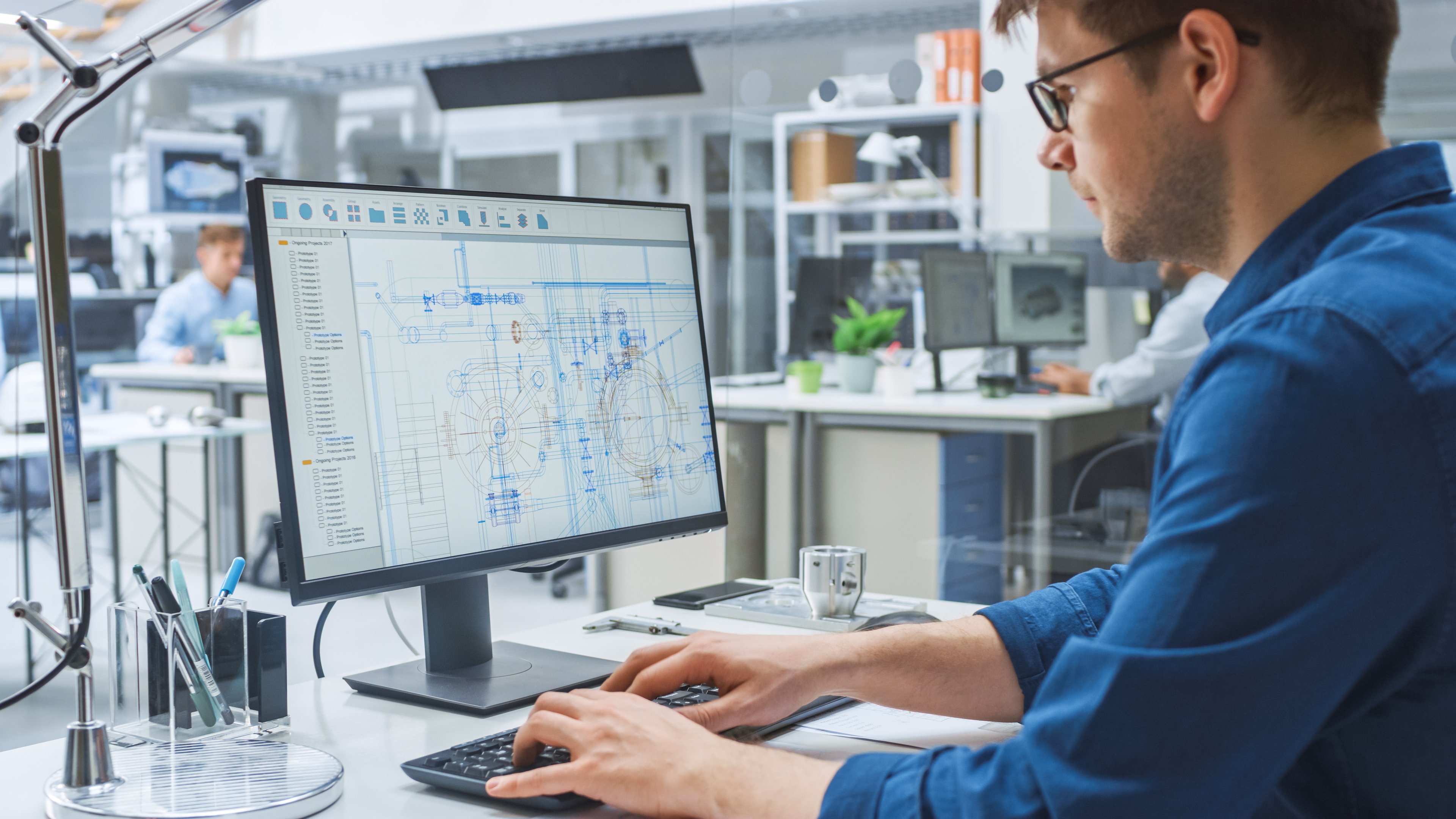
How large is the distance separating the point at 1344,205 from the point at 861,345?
10.4ft

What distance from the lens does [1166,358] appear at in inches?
144

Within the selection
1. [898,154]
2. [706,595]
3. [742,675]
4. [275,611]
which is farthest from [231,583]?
[898,154]

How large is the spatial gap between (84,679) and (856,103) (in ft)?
13.8

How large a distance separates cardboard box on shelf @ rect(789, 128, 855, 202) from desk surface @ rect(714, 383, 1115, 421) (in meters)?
1.21

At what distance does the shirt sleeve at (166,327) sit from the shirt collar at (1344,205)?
17.4ft

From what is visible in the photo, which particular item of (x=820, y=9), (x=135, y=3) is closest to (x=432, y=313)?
(x=820, y=9)

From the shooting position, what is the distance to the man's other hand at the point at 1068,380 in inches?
155

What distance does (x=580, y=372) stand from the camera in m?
1.19

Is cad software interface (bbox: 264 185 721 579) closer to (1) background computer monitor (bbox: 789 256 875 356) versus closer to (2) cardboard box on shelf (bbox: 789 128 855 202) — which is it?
(1) background computer monitor (bbox: 789 256 875 356)

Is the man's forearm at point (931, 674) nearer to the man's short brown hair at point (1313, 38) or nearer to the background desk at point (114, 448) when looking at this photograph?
the man's short brown hair at point (1313, 38)

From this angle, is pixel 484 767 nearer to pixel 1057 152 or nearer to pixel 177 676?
pixel 177 676

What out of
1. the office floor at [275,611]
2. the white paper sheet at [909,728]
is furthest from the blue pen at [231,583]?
the office floor at [275,611]

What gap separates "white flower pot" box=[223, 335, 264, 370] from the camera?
4844 millimetres

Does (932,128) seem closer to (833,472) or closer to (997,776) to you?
(833,472)
